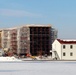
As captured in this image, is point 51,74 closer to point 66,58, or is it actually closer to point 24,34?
point 66,58

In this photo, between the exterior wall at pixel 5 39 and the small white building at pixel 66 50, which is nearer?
the small white building at pixel 66 50

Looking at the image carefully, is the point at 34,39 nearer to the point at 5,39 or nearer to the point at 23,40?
the point at 23,40

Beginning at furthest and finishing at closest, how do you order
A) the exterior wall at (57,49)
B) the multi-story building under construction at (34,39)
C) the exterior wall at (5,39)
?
1. the exterior wall at (5,39)
2. the multi-story building under construction at (34,39)
3. the exterior wall at (57,49)

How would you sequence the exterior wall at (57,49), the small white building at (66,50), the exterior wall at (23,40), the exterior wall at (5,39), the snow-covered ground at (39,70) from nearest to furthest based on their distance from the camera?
the snow-covered ground at (39,70) < the small white building at (66,50) < the exterior wall at (57,49) < the exterior wall at (23,40) < the exterior wall at (5,39)

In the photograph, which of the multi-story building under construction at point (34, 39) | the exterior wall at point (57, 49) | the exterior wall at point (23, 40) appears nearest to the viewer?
the exterior wall at point (57, 49)

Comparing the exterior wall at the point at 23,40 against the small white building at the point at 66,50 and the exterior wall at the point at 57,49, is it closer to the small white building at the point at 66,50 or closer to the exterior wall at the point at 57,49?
the exterior wall at the point at 57,49

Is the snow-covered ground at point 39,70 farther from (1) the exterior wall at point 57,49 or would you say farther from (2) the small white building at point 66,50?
(1) the exterior wall at point 57,49

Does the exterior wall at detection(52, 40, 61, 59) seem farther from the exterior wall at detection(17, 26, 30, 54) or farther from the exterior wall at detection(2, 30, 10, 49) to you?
the exterior wall at detection(2, 30, 10, 49)

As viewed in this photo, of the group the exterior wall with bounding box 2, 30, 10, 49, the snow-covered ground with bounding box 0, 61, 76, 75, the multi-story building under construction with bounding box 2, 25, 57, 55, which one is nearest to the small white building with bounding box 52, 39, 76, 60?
the snow-covered ground with bounding box 0, 61, 76, 75

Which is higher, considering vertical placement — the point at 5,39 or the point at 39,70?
the point at 39,70

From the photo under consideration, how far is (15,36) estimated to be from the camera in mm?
137875

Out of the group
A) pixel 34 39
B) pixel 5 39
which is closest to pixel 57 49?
pixel 34 39

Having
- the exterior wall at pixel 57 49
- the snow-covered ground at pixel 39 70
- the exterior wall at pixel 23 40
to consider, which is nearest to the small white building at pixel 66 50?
the exterior wall at pixel 57 49

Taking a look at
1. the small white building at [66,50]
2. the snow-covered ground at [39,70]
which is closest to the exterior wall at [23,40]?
the small white building at [66,50]
